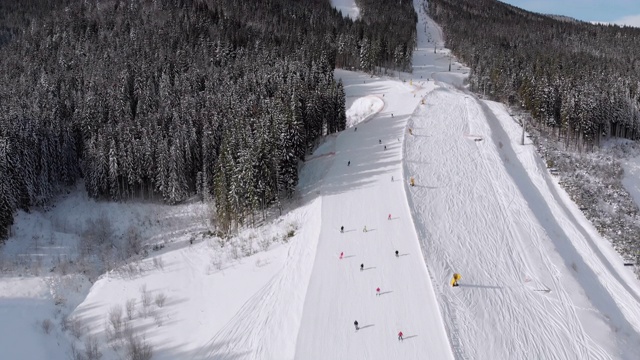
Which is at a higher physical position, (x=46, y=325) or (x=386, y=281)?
(x=386, y=281)

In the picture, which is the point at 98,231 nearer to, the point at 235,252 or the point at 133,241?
the point at 133,241

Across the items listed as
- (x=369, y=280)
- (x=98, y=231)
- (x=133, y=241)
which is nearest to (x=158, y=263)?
(x=133, y=241)

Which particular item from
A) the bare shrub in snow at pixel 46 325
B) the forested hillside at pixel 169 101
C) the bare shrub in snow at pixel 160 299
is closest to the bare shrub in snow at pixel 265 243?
the forested hillside at pixel 169 101

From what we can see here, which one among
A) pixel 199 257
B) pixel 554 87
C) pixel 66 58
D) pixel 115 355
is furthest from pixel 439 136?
pixel 66 58

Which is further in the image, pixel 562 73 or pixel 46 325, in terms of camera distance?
pixel 562 73

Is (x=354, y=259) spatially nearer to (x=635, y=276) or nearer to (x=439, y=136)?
(x=635, y=276)

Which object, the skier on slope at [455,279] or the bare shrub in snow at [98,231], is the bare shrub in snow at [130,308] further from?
the skier on slope at [455,279]

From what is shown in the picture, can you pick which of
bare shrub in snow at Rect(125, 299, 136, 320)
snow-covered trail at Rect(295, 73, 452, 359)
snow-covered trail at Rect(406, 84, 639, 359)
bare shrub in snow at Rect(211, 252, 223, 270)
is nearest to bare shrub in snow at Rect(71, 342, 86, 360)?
bare shrub in snow at Rect(125, 299, 136, 320)
